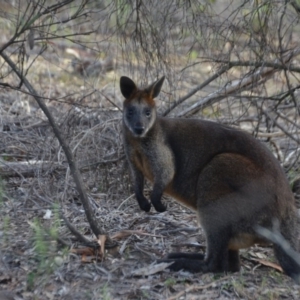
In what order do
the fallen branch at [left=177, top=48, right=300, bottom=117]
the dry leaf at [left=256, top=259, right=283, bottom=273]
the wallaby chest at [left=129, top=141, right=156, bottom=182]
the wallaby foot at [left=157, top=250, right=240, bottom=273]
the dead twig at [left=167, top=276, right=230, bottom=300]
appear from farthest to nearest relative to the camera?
the fallen branch at [left=177, top=48, right=300, bottom=117] → the wallaby chest at [left=129, top=141, right=156, bottom=182] → the dry leaf at [left=256, top=259, right=283, bottom=273] → the wallaby foot at [left=157, top=250, right=240, bottom=273] → the dead twig at [left=167, top=276, right=230, bottom=300]

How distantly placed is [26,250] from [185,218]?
182cm

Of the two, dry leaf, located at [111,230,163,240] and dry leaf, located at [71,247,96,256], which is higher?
dry leaf, located at [111,230,163,240]

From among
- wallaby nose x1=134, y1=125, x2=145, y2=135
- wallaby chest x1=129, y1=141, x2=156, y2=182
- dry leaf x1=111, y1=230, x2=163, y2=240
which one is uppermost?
wallaby nose x1=134, y1=125, x2=145, y2=135

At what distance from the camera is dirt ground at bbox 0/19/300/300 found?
203 inches

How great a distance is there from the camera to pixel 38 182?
22.5 feet

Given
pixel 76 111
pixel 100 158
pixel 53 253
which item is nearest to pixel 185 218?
pixel 100 158

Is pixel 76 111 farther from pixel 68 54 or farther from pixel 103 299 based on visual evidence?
pixel 68 54

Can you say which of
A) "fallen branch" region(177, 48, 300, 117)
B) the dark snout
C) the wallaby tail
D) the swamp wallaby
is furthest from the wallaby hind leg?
"fallen branch" region(177, 48, 300, 117)

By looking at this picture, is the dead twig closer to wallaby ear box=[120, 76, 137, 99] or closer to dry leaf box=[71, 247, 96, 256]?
dry leaf box=[71, 247, 96, 256]

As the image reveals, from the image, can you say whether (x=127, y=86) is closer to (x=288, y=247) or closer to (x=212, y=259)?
(x=212, y=259)

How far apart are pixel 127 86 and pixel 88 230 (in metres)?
1.26

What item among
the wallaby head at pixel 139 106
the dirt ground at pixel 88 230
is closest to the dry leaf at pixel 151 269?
the dirt ground at pixel 88 230

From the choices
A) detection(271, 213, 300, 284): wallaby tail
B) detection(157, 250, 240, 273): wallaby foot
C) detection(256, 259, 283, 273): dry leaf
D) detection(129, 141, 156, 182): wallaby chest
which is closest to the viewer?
detection(271, 213, 300, 284): wallaby tail

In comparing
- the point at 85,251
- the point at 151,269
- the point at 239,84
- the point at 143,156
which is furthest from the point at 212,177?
the point at 239,84
